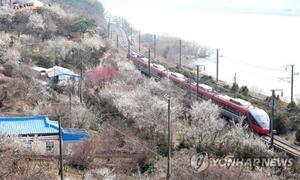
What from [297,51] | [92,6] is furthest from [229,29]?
[297,51]

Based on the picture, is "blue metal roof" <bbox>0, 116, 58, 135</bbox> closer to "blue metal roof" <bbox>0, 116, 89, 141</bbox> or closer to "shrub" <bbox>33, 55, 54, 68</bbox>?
"blue metal roof" <bbox>0, 116, 89, 141</bbox>

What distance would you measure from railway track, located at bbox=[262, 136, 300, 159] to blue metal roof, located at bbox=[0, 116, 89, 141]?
747 cm

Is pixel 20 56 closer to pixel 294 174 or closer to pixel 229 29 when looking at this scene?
pixel 294 174

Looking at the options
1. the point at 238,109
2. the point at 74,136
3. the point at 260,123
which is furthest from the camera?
the point at 238,109

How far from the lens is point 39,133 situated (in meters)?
15.9

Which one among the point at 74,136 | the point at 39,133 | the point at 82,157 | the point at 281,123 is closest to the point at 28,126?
the point at 39,133

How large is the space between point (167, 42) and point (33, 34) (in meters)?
26.4

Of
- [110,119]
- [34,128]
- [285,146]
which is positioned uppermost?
[34,128]

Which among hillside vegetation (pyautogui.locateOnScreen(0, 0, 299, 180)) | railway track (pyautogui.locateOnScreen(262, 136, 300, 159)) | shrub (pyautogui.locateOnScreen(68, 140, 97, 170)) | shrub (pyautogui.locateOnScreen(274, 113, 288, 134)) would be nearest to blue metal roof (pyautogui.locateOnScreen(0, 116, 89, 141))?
hillside vegetation (pyautogui.locateOnScreen(0, 0, 299, 180))

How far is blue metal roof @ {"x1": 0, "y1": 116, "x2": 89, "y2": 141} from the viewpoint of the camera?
15966 mm

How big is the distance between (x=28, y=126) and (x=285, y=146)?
33.0ft

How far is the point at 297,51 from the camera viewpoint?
52.7 meters

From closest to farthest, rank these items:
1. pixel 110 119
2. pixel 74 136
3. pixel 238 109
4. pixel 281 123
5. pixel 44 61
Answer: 1. pixel 74 136
2. pixel 110 119
3. pixel 238 109
4. pixel 281 123
5. pixel 44 61

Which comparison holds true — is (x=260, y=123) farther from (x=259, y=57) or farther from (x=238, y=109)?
(x=259, y=57)
